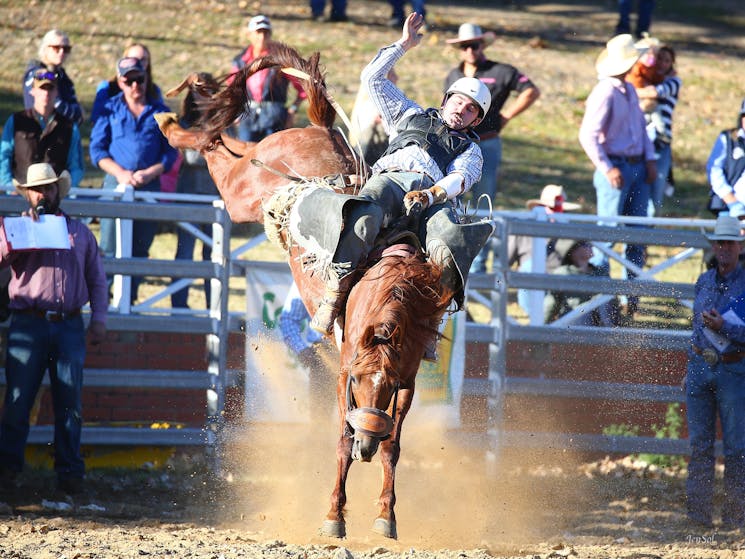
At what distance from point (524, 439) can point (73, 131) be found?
14.1 feet

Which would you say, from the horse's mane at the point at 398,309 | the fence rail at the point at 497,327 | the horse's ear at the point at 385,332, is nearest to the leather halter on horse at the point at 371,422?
the horse's mane at the point at 398,309

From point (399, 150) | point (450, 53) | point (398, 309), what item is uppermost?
point (450, 53)

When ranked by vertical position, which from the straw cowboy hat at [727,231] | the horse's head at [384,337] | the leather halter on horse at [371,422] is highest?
the straw cowboy hat at [727,231]

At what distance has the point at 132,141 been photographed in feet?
29.7

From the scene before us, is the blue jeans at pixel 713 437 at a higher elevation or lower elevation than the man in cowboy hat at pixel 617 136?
lower

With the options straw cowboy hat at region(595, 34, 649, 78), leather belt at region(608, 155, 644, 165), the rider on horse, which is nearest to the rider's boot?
the rider on horse

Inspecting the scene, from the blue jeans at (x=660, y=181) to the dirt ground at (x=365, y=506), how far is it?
2762 mm

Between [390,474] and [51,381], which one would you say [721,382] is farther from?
[51,381]

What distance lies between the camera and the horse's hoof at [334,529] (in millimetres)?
5621

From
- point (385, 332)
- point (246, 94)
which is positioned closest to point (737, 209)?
point (246, 94)

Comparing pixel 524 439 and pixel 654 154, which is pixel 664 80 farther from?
pixel 524 439

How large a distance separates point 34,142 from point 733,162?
18.7 ft

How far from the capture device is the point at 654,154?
9.66 metres

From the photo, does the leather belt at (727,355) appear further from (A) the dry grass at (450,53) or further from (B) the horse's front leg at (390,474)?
(A) the dry grass at (450,53)
